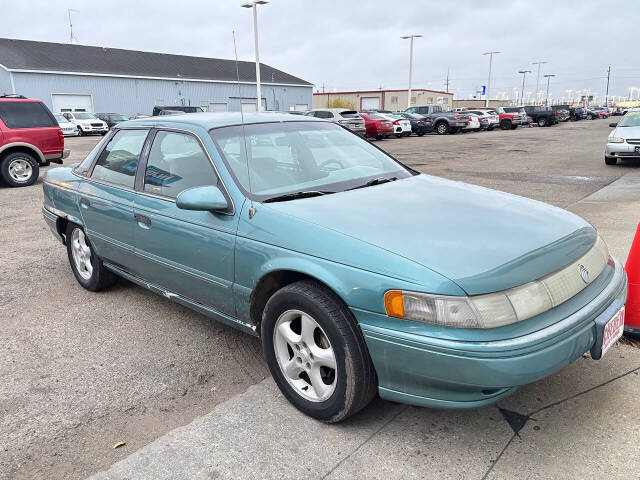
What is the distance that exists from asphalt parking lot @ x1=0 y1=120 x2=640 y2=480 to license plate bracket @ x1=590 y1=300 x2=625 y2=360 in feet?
1.32

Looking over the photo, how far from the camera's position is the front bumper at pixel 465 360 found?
2.17 meters

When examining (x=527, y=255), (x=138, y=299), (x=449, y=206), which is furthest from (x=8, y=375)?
(x=527, y=255)

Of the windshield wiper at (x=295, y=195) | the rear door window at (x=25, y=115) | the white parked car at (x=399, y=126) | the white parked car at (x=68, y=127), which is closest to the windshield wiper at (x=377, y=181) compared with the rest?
the windshield wiper at (x=295, y=195)

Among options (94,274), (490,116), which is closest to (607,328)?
(94,274)

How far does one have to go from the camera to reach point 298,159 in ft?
11.6

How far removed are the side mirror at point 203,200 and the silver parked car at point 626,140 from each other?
1244 centimetres

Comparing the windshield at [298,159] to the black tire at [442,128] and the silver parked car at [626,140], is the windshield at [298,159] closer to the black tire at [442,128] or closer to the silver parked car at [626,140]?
the silver parked car at [626,140]

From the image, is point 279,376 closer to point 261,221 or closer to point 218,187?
point 261,221

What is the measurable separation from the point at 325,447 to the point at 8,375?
2.13 metres

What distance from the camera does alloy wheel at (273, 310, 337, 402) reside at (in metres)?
2.63

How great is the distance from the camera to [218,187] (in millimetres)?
3129

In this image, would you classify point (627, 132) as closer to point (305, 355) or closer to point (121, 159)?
point (121, 159)

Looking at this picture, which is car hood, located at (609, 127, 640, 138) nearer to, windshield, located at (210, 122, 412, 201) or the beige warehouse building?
windshield, located at (210, 122, 412, 201)

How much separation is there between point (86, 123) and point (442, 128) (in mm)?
21463
